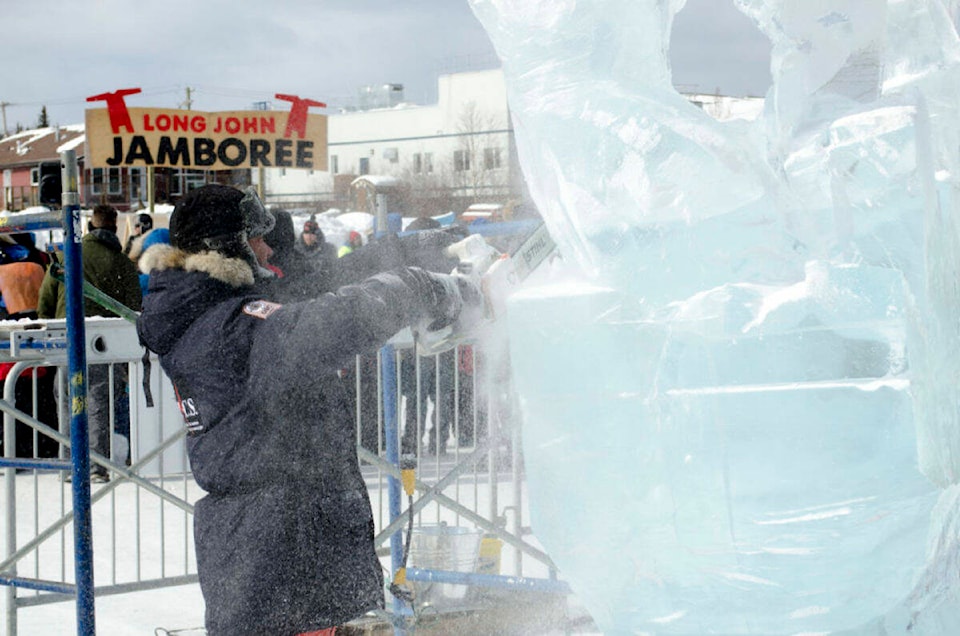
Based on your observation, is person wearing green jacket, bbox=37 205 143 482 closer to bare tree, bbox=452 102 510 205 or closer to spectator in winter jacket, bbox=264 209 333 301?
spectator in winter jacket, bbox=264 209 333 301

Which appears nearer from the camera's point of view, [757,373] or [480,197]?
[757,373]

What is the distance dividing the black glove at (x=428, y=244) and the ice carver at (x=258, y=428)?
33.8 inches

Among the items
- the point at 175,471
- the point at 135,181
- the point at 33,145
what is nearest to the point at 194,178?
the point at 135,181

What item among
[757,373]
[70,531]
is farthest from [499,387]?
[70,531]

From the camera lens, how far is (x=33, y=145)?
188 feet

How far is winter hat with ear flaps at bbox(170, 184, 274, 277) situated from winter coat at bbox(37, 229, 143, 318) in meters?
4.32

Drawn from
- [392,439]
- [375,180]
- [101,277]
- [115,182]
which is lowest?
[392,439]

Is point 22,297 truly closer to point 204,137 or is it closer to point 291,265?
point 291,265

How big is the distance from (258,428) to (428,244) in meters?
1.30

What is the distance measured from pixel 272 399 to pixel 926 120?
145 centimetres

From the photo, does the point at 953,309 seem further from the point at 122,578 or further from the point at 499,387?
the point at 122,578

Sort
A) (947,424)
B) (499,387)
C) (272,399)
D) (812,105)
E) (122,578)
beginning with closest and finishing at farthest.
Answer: (947,424), (812,105), (272,399), (499,387), (122,578)

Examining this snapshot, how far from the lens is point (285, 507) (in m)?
2.50

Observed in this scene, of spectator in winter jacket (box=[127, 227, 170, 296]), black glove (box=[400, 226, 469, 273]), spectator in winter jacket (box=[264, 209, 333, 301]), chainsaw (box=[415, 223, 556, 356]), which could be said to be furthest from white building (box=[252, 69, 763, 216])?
chainsaw (box=[415, 223, 556, 356])
